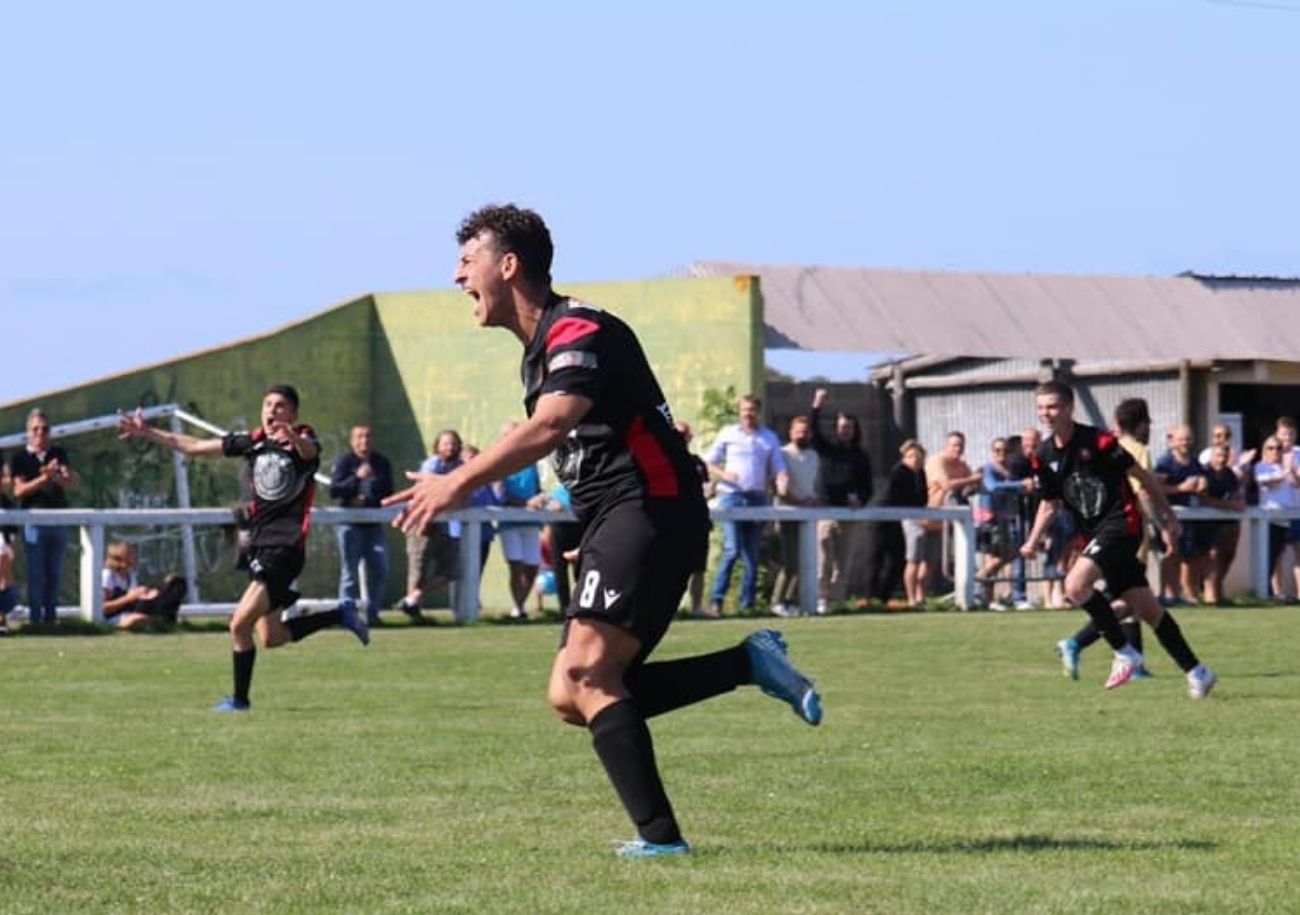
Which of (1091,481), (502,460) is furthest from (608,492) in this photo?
(1091,481)

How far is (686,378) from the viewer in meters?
31.5

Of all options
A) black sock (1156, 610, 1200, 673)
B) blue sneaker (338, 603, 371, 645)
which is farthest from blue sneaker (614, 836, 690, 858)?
blue sneaker (338, 603, 371, 645)

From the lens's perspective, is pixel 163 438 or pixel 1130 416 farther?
pixel 1130 416

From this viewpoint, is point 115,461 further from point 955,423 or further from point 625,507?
point 625,507

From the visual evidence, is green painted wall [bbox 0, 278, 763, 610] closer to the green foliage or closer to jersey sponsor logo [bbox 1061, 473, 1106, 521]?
the green foliage

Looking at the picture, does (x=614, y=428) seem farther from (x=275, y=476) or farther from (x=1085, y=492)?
(x=1085, y=492)

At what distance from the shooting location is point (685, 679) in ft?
30.2

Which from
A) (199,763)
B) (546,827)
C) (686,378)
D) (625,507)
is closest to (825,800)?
(546,827)

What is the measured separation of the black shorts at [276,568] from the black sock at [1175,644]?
5.01 meters

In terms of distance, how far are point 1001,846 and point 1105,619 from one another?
8.30 meters

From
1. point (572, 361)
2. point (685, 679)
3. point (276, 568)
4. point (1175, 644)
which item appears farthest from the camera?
point (276, 568)

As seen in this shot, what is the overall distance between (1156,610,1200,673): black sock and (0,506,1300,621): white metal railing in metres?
10.4

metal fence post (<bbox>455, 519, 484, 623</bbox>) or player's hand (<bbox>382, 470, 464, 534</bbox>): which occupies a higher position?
player's hand (<bbox>382, 470, 464, 534</bbox>)

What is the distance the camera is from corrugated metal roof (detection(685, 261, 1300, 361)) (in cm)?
3325
